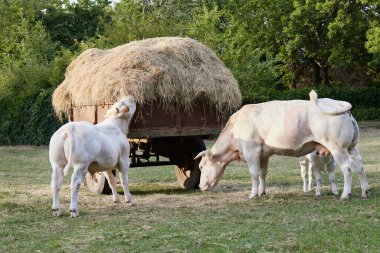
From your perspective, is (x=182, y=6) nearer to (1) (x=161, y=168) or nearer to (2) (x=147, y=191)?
(1) (x=161, y=168)

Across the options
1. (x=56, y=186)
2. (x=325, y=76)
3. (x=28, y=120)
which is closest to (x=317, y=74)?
(x=325, y=76)

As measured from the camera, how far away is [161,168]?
1973cm

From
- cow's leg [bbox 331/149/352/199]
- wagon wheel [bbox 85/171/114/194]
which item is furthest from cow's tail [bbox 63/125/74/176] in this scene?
cow's leg [bbox 331/149/352/199]

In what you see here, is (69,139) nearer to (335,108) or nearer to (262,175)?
(262,175)

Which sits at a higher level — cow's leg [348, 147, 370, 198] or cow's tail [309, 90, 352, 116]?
cow's tail [309, 90, 352, 116]

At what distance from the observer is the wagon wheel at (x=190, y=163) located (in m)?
14.0

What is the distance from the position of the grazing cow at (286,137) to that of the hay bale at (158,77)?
2.62 ft

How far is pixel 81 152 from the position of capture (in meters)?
10.1

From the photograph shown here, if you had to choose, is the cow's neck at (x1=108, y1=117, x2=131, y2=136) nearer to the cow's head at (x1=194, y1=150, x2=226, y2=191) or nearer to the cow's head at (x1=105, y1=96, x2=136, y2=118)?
the cow's head at (x1=105, y1=96, x2=136, y2=118)

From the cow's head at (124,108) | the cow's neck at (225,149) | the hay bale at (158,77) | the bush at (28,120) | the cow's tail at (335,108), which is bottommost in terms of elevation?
the bush at (28,120)

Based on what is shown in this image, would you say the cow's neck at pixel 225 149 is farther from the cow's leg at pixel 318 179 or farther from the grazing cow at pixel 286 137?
the cow's leg at pixel 318 179

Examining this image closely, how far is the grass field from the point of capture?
24.3 ft

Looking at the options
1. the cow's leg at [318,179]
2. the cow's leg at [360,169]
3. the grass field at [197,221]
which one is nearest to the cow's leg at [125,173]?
the grass field at [197,221]

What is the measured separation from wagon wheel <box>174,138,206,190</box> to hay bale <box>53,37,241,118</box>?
118 cm
